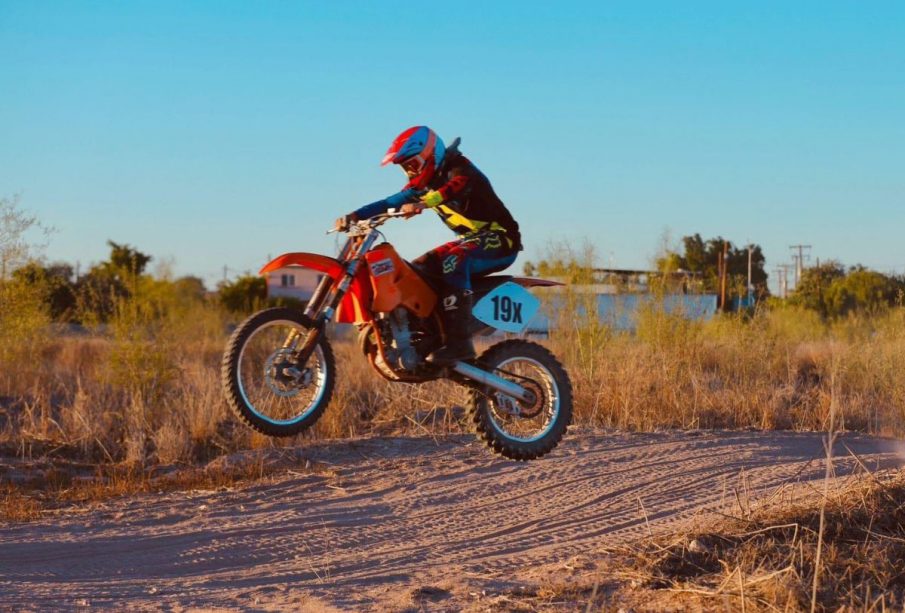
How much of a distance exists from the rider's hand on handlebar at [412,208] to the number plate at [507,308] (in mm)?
909

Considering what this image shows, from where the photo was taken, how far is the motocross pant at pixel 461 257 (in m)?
7.39

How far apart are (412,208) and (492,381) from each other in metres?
1.42

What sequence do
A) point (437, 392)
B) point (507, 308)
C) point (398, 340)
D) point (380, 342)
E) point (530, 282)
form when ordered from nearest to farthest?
point (380, 342), point (398, 340), point (507, 308), point (530, 282), point (437, 392)

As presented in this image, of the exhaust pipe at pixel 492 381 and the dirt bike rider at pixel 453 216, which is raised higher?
the dirt bike rider at pixel 453 216

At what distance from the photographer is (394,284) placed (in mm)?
7016

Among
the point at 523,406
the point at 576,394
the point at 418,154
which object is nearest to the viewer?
the point at 418,154

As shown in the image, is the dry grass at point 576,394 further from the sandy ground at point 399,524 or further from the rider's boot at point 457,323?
the rider's boot at point 457,323

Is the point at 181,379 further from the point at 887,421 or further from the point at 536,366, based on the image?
the point at 536,366

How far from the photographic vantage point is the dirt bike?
6.79 m

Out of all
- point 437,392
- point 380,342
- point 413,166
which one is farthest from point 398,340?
point 437,392

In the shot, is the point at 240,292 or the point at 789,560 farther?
the point at 240,292

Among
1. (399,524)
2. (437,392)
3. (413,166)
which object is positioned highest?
(413,166)

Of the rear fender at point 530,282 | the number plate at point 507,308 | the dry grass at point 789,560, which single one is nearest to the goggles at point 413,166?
the number plate at point 507,308

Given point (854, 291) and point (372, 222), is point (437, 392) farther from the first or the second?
point (854, 291)
